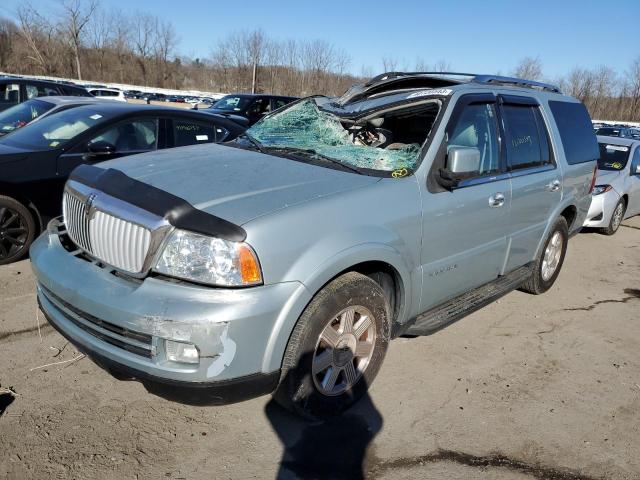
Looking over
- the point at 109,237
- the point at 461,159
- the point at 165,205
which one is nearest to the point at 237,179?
the point at 165,205

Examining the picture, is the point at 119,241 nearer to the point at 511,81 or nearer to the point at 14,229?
the point at 14,229

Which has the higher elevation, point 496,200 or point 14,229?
point 496,200

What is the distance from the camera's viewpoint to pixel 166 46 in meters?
85.8

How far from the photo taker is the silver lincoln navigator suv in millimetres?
2369

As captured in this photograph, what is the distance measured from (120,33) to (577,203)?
90151mm

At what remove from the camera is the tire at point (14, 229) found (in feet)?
15.8

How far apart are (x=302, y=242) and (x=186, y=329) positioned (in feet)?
2.26

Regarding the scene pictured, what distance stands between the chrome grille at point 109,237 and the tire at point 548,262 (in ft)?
12.2

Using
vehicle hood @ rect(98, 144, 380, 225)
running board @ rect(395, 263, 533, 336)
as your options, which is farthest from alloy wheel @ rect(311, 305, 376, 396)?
vehicle hood @ rect(98, 144, 380, 225)

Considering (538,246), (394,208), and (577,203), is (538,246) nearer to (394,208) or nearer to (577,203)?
(577,203)

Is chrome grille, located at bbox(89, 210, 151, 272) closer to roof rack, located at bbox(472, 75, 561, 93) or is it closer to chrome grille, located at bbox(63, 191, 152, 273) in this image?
chrome grille, located at bbox(63, 191, 152, 273)

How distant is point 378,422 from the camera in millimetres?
3023

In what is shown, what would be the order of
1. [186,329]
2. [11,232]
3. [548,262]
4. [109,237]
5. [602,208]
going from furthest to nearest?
[602,208] → [548,262] → [11,232] → [109,237] → [186,329]

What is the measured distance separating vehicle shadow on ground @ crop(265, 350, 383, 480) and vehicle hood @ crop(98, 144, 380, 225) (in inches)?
49.3
